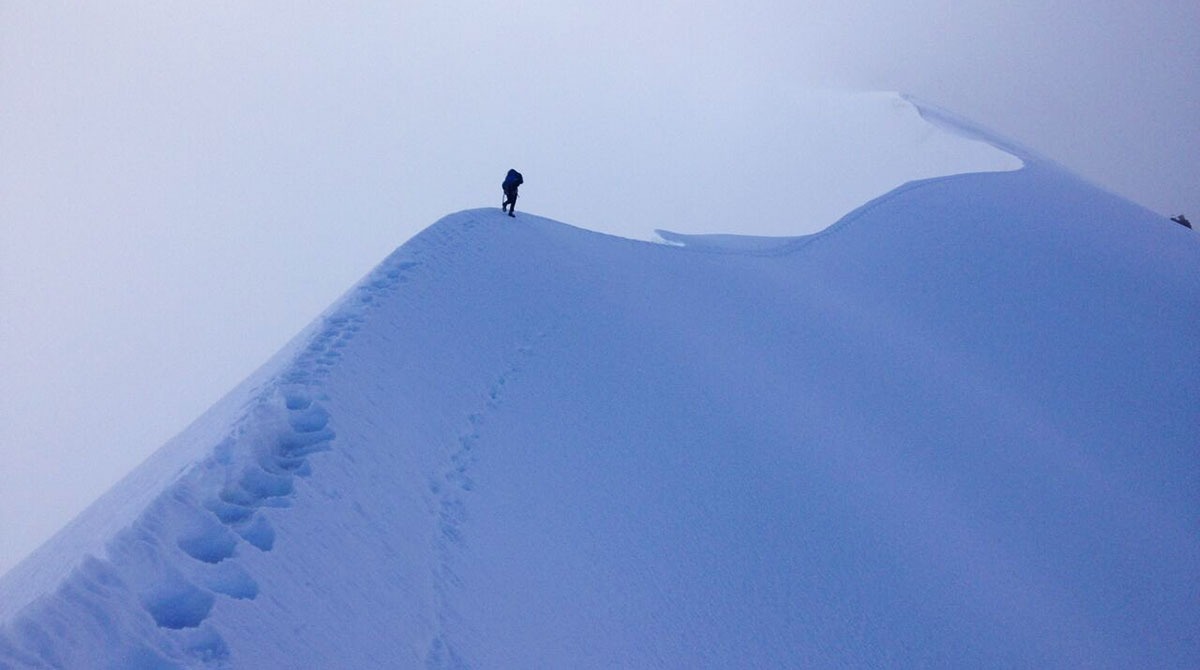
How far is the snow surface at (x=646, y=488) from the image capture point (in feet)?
13.3

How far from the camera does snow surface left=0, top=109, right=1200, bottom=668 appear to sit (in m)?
4.04

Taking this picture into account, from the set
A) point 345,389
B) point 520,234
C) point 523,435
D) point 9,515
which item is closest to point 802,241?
point 520,234

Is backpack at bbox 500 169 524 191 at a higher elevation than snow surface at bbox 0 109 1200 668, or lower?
higher

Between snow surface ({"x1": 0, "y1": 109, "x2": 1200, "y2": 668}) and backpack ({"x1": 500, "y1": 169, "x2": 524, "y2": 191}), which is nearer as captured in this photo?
snow surface ({"x1": 0, "y1": 109, "x2": 1200, "y2": 668})

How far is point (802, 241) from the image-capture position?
20.3 meters

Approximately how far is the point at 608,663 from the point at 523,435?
259 cm

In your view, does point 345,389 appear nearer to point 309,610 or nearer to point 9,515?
point 309,610

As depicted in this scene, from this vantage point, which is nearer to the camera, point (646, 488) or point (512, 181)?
point (646, 488)

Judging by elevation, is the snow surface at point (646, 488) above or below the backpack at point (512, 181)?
below

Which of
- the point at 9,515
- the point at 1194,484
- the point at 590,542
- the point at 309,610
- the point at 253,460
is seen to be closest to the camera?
the point at 309,610

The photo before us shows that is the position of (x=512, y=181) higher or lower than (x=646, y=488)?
higher

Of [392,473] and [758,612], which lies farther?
[758,612]

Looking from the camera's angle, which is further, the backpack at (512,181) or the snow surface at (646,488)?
the backpack at (512,181)

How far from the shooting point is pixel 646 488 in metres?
7.02
